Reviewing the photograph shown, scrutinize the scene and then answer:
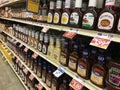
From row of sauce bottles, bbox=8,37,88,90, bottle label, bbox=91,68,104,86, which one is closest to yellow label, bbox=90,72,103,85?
bottle label, bbox=91,68,104,86

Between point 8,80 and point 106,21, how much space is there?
249cm

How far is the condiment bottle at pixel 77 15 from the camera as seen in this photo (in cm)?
103

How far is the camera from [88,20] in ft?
3.10

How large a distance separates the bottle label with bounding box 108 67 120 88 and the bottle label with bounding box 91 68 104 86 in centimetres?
7

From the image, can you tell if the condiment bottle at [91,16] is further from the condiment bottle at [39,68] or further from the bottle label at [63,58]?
the condiment bottle at [39,68]

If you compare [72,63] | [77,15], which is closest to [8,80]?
[72,63]

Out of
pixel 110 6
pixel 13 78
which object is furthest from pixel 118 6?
pixel 13 78

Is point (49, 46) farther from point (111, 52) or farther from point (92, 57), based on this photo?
point (111, 52)

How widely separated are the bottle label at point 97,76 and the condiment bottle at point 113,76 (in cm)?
5

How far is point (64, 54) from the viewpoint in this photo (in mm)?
1280

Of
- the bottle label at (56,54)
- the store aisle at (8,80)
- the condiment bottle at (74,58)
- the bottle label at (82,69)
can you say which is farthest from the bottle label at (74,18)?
the store aisle at (8,80)

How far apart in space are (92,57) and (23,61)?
1.65 metres

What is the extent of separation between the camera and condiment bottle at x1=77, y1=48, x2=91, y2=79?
103cm

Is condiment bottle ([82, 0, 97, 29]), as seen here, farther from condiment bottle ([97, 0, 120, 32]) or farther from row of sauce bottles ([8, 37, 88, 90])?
row of sauce bottles ([8, 37, 88, 90])
